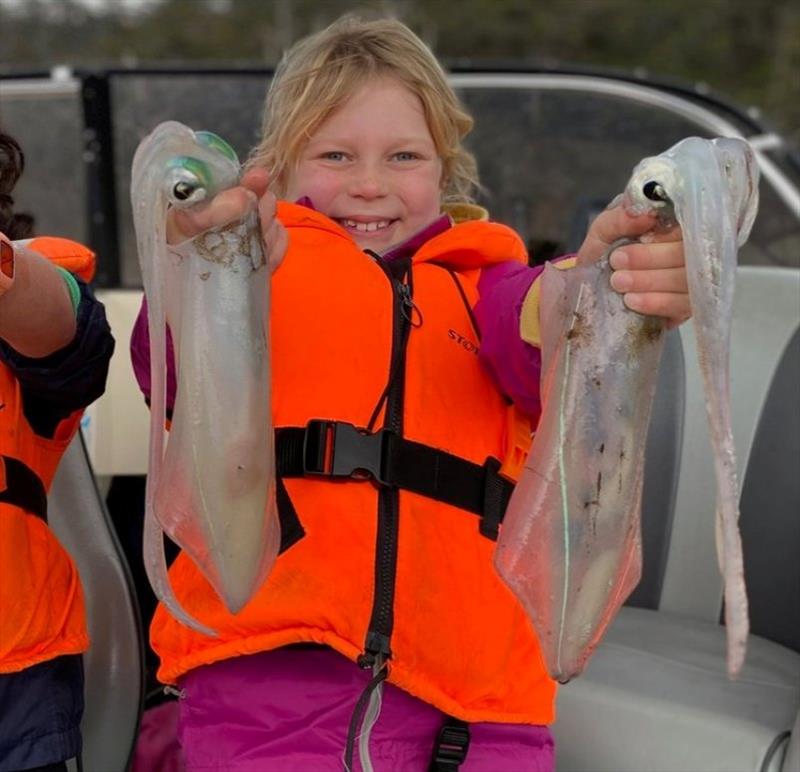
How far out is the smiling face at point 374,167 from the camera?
1475 millimetres

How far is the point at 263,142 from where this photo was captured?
160cm

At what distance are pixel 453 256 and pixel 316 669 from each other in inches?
20.1

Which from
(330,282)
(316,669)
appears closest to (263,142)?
(330,282)

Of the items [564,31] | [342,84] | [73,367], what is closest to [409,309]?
[342,84]

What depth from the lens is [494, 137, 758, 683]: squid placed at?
935mm

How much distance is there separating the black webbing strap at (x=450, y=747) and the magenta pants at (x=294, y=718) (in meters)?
0.02

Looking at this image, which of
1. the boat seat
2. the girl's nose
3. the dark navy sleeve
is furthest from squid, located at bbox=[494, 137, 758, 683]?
the boat seat

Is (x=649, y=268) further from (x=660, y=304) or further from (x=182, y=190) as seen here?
(x=182, y=190)

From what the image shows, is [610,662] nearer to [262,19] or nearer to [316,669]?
[316,669]

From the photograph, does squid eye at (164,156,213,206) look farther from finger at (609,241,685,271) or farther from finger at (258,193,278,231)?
finger at (609,241,685,271)

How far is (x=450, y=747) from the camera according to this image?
4.58 ft

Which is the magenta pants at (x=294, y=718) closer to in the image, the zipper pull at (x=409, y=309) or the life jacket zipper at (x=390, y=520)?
the life jacket zipper at (x=390, y=520)

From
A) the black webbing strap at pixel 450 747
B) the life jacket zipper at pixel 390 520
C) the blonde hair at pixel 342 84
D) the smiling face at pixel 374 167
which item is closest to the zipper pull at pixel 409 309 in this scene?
the life jacket zipper at pixel 390 520

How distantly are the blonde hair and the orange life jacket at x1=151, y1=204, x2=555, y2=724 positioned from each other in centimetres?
12
